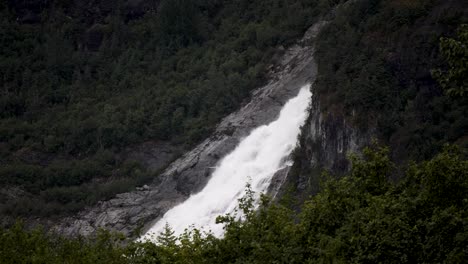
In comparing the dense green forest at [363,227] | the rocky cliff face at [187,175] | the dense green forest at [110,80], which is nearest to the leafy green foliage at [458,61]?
the dense green forest at [363,227]

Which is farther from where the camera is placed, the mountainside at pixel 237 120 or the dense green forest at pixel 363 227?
the mountainside at pixel 237 120

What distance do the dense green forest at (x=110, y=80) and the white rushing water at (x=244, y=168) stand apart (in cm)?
868

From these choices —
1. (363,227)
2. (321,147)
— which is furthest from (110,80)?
(363,227)

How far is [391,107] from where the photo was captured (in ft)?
171

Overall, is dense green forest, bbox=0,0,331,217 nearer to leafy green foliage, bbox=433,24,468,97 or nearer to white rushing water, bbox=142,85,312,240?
white rushing water, bbox=142,85,312,240

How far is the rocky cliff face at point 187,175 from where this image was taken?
2827 inches

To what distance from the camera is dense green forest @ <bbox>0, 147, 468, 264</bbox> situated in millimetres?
25078

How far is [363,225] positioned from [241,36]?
222ft

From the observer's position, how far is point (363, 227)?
26031mm

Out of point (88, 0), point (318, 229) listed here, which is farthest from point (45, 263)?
point (88, 0)

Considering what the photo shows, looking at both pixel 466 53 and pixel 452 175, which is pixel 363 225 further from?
pixel 466 53

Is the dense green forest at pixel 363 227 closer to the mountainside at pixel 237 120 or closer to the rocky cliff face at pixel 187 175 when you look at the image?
the mountainside at pixel 237 120

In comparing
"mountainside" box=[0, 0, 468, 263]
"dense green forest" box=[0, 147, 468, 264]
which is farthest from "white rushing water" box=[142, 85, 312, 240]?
"dense green forest" box=[0, 147, 468, 264]

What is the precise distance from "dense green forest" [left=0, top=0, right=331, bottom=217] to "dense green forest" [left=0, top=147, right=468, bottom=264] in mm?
49476
